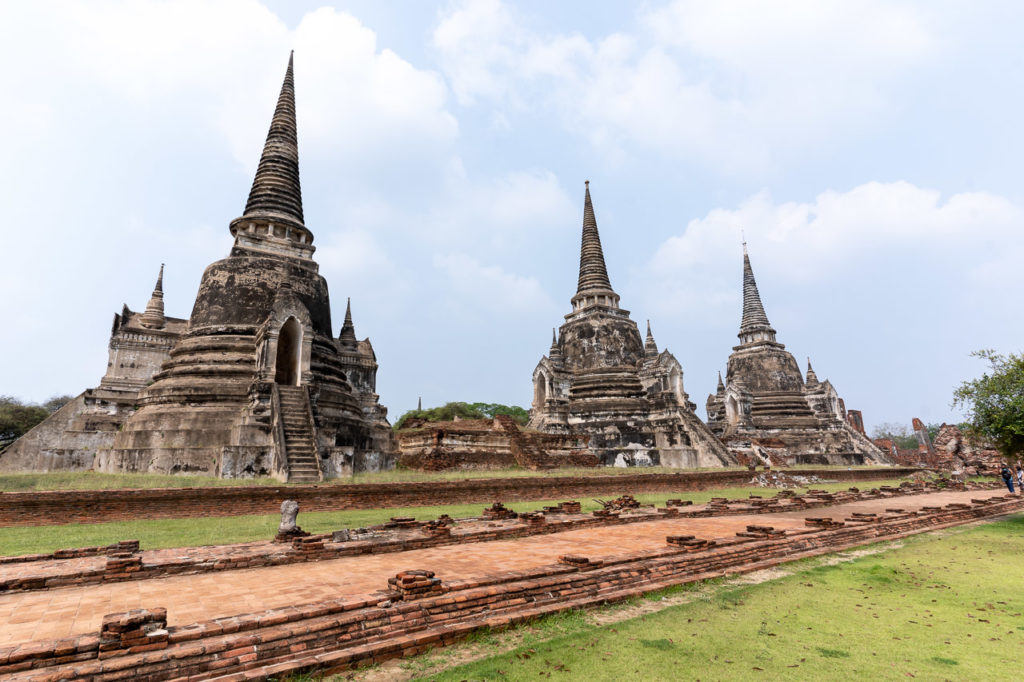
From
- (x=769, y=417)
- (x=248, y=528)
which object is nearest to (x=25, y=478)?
(x=248, y=528)

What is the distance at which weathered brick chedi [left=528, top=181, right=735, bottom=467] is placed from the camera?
2630 centimetres

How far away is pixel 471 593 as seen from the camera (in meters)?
5.25

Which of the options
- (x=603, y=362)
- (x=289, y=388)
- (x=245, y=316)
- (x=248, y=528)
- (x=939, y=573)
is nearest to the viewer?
(x=939, y=573)

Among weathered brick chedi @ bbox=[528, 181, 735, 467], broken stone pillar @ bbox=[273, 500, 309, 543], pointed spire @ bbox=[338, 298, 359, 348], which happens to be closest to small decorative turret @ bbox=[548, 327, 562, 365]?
weathered brick chedi @ bbox=[528, 181, 735, 467]

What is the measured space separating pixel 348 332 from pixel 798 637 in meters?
29.6

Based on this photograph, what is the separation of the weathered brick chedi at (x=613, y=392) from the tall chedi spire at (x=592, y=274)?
6cm

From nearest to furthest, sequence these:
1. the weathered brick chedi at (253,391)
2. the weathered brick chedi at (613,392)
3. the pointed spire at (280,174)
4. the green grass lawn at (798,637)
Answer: the green grass lawn at (798,637), the weathered brick chedi at (253,391), the pointed spire at (280,174), the weathered brick chedi at (613,392)

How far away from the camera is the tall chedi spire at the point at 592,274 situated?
32.7 m

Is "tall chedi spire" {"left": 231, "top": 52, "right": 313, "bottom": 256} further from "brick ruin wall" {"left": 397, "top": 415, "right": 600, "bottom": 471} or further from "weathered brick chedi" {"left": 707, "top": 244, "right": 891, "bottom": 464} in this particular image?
"weathered brick chedi" {"left": 707, "top": 244, "right": 891, "bottom": 464}

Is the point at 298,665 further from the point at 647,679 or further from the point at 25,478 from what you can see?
the point at 25,478

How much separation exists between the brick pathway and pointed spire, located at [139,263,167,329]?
93.9 feet

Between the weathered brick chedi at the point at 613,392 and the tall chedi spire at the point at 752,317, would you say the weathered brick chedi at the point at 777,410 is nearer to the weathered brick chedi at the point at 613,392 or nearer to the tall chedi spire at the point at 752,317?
the tall chedi spire at the point at 752,317

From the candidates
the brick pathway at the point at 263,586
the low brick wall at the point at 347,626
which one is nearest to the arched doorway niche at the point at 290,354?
the brick pathway at the point at 263,586

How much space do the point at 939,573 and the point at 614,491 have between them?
1092cm
